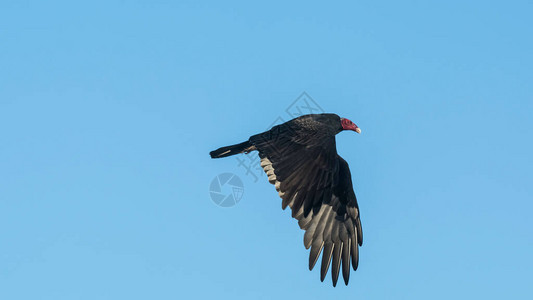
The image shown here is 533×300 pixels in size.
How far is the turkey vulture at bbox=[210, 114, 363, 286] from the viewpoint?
37.7 feet

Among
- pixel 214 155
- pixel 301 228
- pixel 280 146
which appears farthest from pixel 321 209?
pixel 214 155

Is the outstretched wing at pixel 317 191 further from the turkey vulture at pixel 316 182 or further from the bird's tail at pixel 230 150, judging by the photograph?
the bird's tail at pixel 230 150

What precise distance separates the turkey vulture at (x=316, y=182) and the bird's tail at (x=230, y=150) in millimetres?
19

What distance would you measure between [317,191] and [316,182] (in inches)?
8.2

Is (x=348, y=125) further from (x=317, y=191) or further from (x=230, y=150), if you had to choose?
(x=230, y=150)

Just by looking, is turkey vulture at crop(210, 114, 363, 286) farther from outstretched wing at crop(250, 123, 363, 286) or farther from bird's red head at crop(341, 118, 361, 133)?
bird's red head at crop(341, 118, 361, 133)

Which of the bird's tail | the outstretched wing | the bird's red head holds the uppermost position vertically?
the bird's red head

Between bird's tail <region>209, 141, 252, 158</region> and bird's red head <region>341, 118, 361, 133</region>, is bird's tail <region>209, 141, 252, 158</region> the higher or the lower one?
the lower one

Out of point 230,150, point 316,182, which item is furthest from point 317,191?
point 230,150

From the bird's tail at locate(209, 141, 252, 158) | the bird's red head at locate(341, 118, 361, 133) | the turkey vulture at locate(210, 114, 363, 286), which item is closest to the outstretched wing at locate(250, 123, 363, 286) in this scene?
the turkey vulture at locate(210, 114, 363, 286)

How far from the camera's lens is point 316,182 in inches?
467

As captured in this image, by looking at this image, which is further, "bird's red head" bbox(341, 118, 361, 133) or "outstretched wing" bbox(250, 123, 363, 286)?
"bird's red head" bbox(341, 118, 361, 133)

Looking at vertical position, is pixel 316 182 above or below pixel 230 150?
below

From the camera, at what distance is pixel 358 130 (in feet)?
43.7
